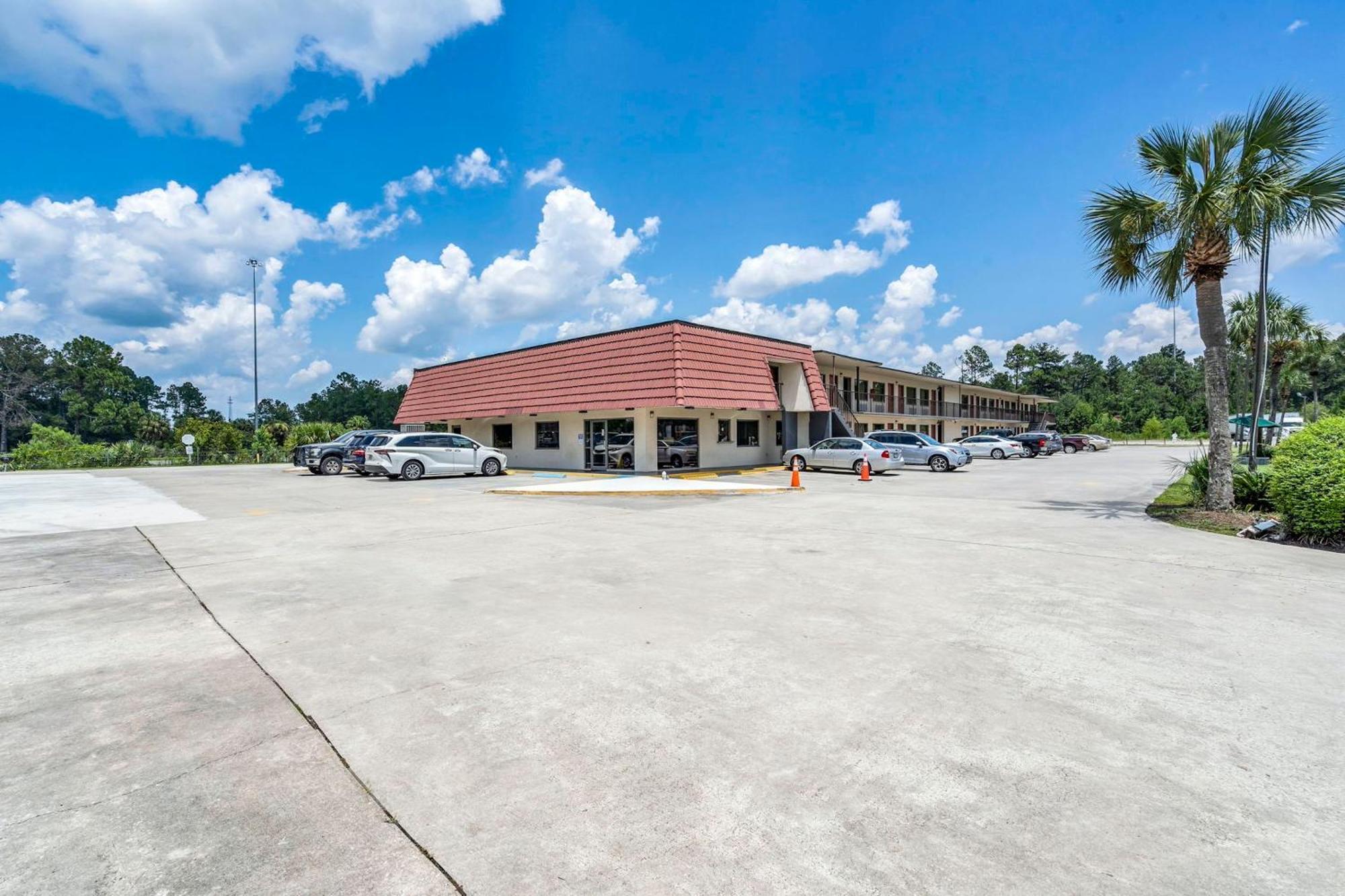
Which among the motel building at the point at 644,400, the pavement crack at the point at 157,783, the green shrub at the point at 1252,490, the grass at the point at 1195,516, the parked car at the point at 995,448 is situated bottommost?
the pavement crack at the point at 157,783

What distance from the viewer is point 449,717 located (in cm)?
369

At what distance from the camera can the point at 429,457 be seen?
22906 millimetres

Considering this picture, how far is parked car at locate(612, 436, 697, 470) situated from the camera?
2570 cm

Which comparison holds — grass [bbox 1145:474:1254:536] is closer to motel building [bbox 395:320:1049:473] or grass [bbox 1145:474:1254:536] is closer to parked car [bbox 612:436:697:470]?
motel building [bbox 395:320:1049:473]

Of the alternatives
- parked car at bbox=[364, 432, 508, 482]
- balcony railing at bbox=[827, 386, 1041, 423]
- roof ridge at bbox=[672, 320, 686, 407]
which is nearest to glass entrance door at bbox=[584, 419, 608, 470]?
parked car at bbox=[364, 432, 508, 482]

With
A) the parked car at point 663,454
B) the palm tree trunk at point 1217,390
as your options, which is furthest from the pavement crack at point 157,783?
the parked car at point 663,454

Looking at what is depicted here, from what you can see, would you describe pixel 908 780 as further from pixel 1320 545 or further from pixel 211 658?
pixel 1320 545

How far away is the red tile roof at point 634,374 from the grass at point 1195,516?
13.6 m

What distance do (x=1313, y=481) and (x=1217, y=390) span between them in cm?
363

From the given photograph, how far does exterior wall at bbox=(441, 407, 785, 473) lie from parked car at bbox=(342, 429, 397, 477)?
5612 millimetres

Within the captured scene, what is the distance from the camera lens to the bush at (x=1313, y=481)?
29.6 ft

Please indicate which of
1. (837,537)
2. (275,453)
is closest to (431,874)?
(837,537)

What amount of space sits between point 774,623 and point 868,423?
36793mm

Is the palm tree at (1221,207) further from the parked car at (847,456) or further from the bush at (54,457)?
the bush at (54,457)
